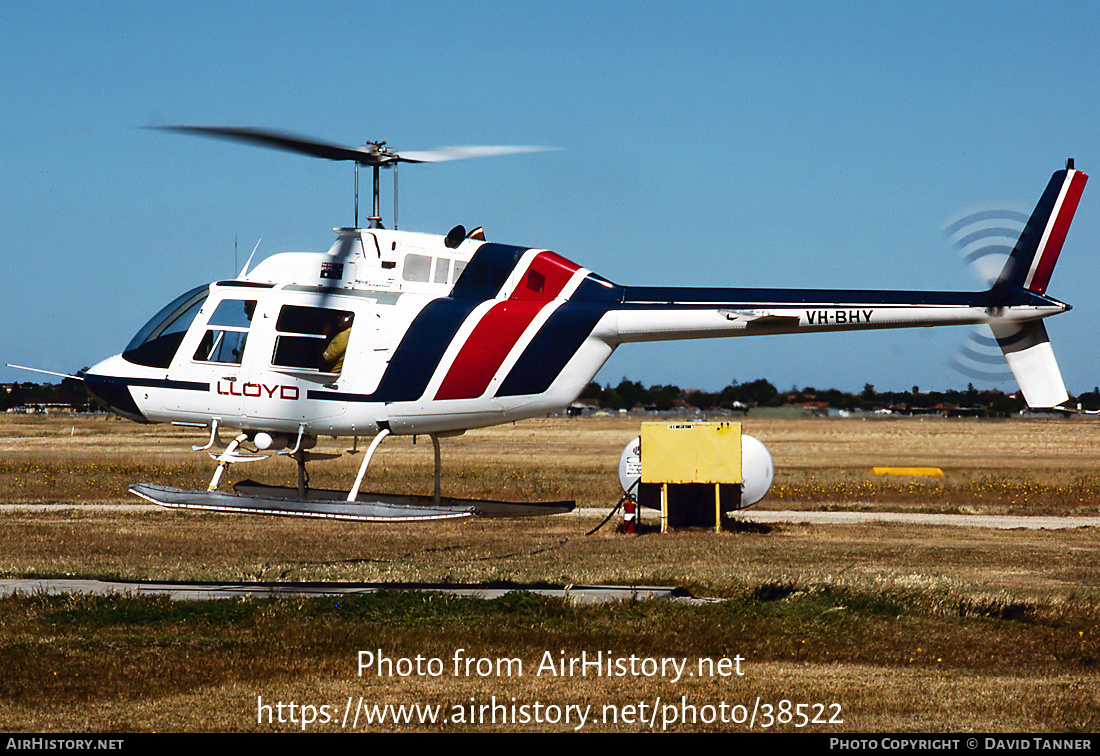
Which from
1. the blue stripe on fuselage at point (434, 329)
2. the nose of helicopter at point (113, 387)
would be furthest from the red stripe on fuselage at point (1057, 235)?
the nose of helicopter at point (113, 387)

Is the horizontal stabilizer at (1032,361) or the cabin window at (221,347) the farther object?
the cabin window at (221,347)

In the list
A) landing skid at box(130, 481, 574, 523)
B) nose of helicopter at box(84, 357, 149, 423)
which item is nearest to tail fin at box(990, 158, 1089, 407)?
landing skid at box(130, 481, 574, 523)

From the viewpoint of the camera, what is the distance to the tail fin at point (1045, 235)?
1634cm

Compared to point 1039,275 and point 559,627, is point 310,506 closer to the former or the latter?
point 559,627

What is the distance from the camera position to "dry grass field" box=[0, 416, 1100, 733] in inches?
433

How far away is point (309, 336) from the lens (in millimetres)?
16906

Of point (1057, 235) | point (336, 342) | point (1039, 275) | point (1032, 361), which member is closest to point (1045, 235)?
point (1057, 235)

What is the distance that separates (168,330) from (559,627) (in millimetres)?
7596

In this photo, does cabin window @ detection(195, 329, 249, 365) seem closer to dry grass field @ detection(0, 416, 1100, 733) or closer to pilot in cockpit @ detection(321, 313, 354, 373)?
pilot in cockpit @ detection(321, 313, 354, 373)

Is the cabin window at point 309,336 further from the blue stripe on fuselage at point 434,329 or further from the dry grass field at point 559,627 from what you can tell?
the dry grass field at point 559,627

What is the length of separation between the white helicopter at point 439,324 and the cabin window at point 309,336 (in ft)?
0.07

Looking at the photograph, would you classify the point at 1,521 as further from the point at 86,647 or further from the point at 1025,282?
the point at 1025,282

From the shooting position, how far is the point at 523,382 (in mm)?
17156
